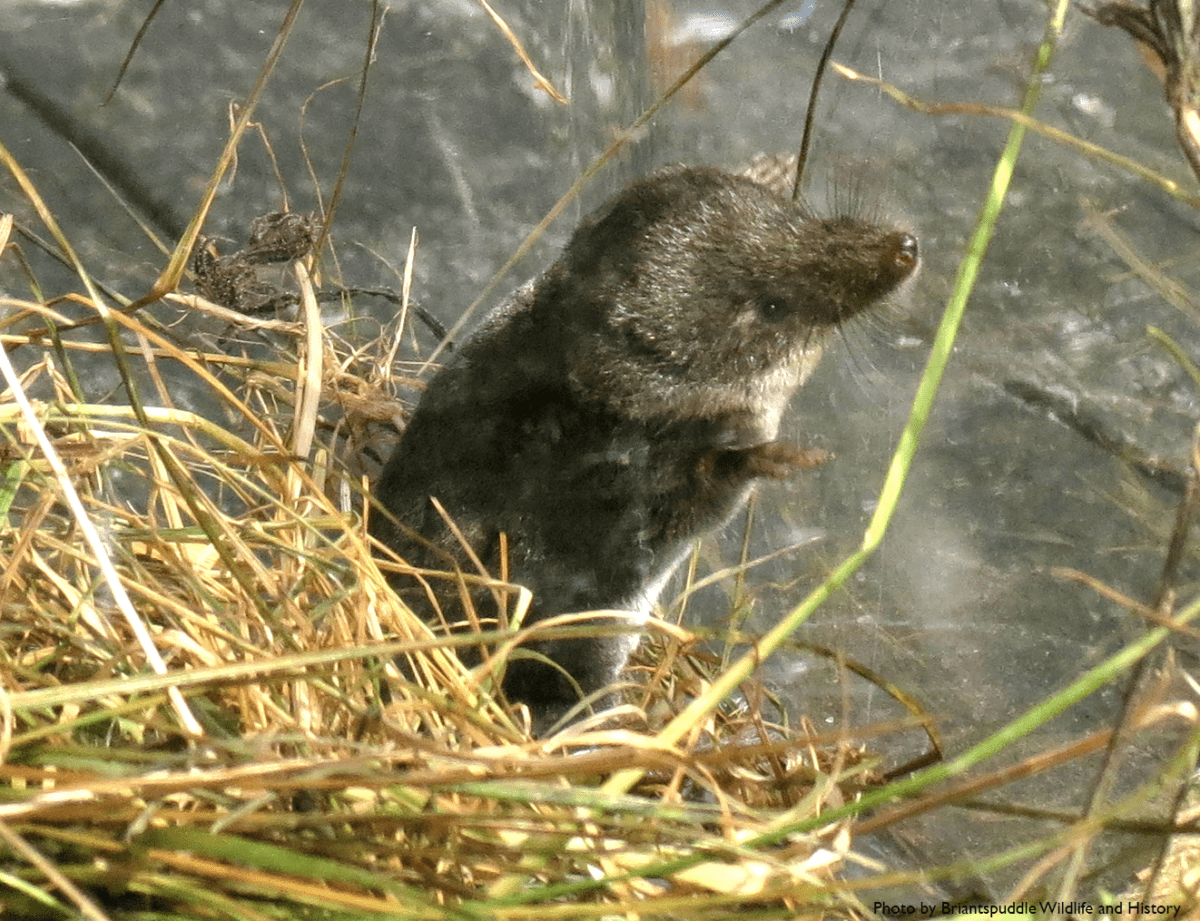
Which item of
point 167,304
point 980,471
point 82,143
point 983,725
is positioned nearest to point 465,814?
point 983,725

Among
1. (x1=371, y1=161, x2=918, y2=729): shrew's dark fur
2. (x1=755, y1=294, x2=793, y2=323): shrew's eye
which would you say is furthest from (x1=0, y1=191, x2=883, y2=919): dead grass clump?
(x1=755, y1=294, x2=793, y2=323): shrew's eye

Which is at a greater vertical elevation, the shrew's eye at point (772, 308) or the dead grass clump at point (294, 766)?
the shrew's eye at point (772, 308)

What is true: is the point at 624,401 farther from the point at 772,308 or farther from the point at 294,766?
the point at 294,766

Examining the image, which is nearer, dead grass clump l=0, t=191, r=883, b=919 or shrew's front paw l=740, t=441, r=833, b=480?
dead grass clump l=0, t=191, r=883, b=919

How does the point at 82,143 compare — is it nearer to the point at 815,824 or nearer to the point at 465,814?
the point at 465,814

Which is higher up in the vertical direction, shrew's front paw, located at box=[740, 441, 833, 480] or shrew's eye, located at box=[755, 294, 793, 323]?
shrew's eye, located at box=[755, 294, 793, 323]

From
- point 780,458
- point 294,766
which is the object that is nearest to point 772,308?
point 780,458

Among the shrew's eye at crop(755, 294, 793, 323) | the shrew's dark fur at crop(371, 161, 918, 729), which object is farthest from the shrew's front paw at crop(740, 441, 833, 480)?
the shrew's eye at crop(755, 294, 793, 323)

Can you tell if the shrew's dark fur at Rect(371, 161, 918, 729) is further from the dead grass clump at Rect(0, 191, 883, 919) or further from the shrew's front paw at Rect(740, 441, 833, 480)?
the dead grass clump at Rect(0, 191, 883, 919)

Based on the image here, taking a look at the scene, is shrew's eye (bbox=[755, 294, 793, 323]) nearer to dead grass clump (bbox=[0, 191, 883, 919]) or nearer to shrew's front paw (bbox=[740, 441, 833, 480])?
shrew's front paw (bbox=[740, 441, 833, 480])

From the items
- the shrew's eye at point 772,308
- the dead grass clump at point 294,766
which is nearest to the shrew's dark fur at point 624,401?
the shrew's eye at point 772,308

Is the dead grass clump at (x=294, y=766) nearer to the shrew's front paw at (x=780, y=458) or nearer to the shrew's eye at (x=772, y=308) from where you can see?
the shrew's front paw at (x=780, y=458)
